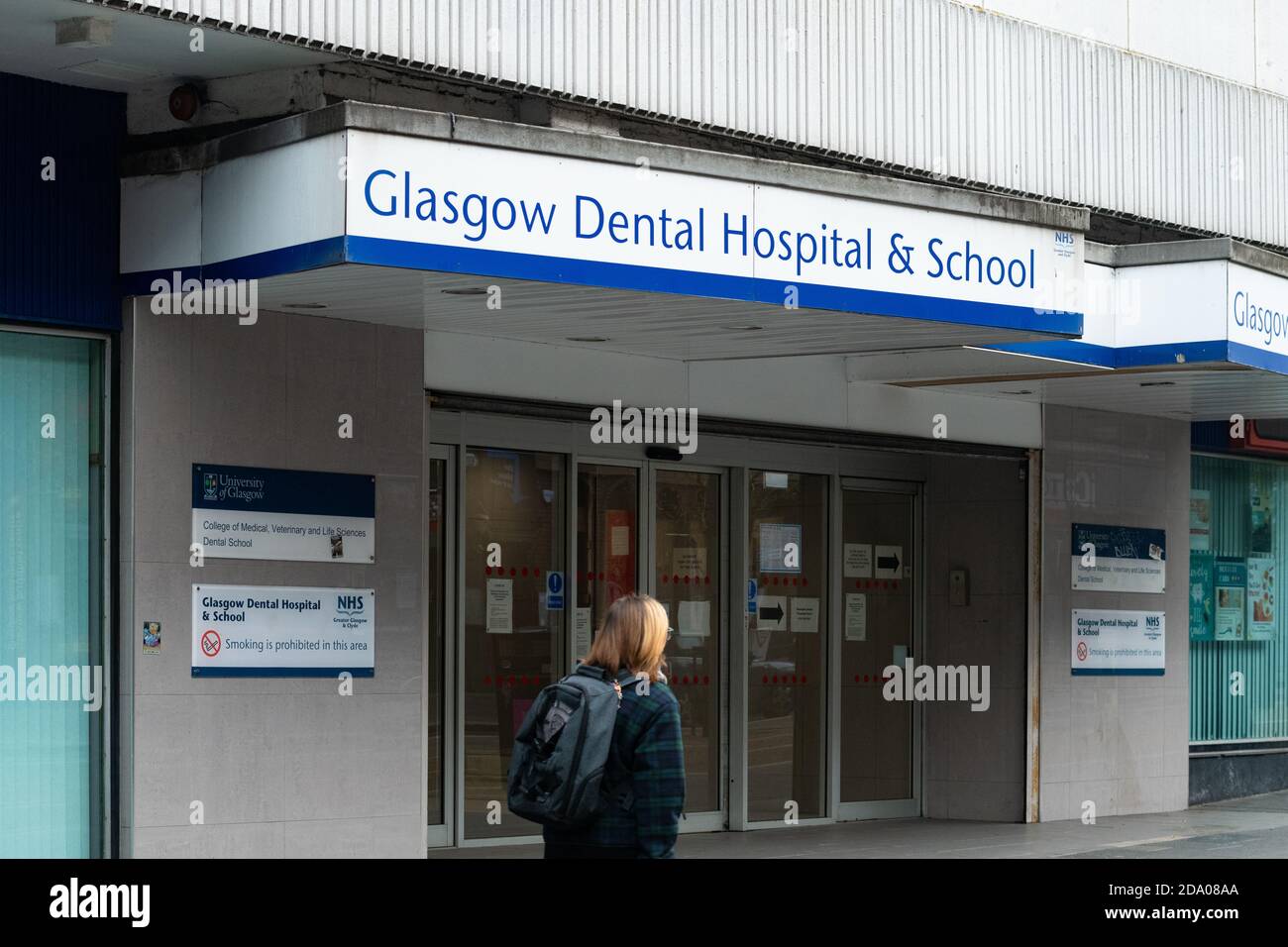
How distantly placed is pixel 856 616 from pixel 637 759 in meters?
8.69

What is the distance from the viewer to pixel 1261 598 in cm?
1622

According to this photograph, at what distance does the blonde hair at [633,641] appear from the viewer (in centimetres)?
567

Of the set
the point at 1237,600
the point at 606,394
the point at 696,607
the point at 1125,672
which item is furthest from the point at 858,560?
the point at 1237,600

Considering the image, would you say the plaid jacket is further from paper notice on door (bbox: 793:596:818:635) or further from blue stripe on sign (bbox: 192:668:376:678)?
paper notice on door (bbox: 793:596:818:635)

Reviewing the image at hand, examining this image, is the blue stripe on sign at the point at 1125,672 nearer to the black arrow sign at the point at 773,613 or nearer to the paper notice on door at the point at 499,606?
the black arrow sign at the point at 773,613

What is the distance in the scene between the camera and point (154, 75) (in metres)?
8.85

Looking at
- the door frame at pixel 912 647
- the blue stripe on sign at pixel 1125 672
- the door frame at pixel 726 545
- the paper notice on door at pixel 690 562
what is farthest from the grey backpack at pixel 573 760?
the blue stripe on sign at pixel 1125 672

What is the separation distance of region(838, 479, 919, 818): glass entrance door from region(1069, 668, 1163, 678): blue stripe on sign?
1311mm

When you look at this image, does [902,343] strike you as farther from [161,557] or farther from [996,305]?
[161,557]

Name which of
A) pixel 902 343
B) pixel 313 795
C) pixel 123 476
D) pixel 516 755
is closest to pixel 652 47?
pixel 902 343

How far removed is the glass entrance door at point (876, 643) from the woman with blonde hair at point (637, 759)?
842 cm

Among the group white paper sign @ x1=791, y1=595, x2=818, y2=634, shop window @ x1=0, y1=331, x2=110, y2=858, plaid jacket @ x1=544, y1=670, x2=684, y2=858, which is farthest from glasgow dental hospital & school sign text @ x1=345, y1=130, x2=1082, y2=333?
white paper sign @ x1=791, y1=595, x2=818, y2=634

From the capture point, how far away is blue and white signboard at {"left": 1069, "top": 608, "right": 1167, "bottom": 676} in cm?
1408

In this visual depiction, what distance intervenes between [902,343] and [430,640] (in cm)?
349
